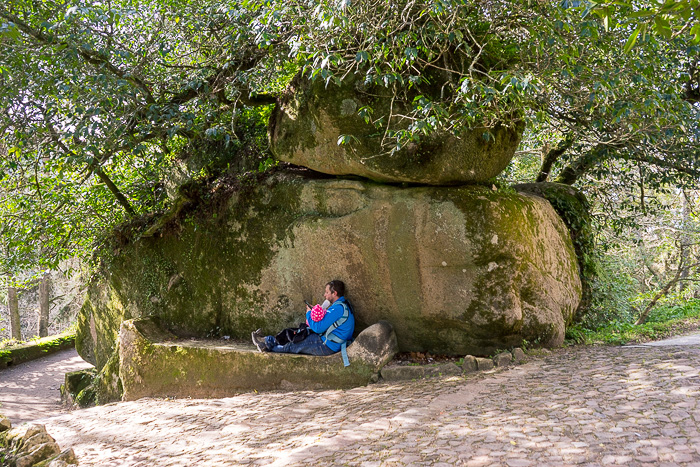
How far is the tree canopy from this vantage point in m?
5.31

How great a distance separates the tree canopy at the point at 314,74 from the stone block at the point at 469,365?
2.66 meters

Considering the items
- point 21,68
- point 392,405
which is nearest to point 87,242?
point 21,68

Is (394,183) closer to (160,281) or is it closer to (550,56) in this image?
(550,56)

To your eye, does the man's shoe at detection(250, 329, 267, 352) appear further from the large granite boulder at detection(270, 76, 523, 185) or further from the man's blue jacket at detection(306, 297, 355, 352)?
the large granite boulder at detection(270, 76, 523, 185)

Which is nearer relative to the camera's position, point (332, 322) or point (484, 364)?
point (484, 364)

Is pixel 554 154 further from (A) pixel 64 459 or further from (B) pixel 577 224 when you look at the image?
(A) pixel 64 459

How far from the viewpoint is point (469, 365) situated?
19.2ft

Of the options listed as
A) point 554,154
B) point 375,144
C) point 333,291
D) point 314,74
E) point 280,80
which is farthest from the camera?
point 554,154

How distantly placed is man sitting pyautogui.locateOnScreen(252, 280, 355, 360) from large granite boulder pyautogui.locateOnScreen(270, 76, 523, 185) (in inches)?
70.2

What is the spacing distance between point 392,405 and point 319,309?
1.83m

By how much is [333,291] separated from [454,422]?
111 inches

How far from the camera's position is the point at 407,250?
6465 millimetres

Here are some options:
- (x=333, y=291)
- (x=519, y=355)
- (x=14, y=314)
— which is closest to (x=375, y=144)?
(x=333, y=291)

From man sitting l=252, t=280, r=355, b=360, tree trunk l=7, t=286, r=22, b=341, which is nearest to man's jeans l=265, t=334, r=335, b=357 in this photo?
man sitting l=252, t=280, r=355, b=360
